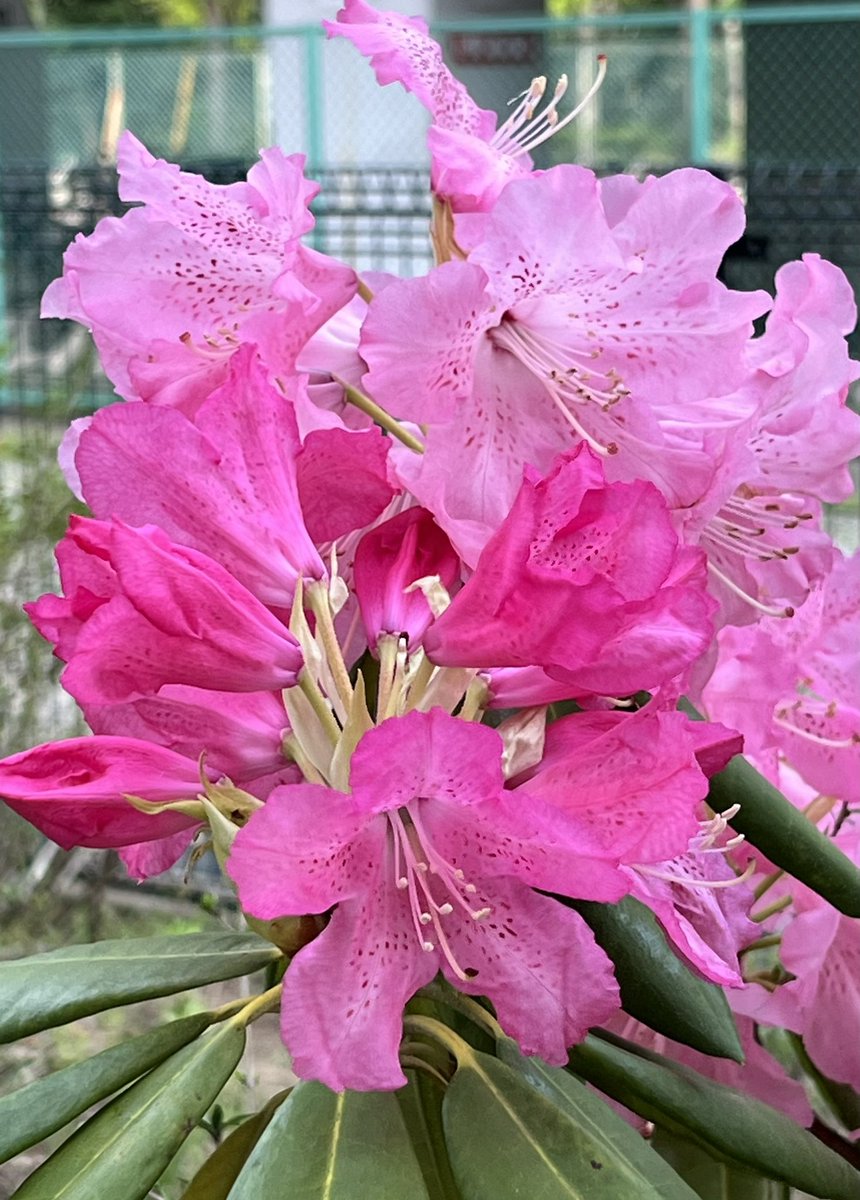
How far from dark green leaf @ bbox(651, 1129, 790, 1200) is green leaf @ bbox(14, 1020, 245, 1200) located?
0.69 ft

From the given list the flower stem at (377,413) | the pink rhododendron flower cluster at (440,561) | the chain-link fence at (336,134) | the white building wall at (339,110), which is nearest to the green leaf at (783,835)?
the pink rhododendron flower cluster at (440,561)

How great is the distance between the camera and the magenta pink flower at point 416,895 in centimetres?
42

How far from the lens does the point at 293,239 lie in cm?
53

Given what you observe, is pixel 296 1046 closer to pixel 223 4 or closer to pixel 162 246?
pixel 162 246

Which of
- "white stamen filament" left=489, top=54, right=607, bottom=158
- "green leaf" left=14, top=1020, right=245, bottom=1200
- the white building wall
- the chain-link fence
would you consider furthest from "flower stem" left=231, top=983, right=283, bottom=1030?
the white building wall

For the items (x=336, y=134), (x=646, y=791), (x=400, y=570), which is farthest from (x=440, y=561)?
(x=336, y=134)

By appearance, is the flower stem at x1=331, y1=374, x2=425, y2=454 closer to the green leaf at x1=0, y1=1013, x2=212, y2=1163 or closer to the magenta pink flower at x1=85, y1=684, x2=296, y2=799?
the magenta pink flower at x1=85, y1=684, x2=296, y2=799

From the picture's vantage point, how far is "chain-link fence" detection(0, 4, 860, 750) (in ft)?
8.48

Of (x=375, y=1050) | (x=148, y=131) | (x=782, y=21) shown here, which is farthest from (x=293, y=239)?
(x=148, y=131)

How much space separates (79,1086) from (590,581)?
0.25 m

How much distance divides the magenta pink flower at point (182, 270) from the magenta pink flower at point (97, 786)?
0.13 metres

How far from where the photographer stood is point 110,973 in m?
0.55

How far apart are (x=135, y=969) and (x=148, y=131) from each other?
8947 mm

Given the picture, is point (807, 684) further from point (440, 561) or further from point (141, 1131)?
point (141, 1131)
